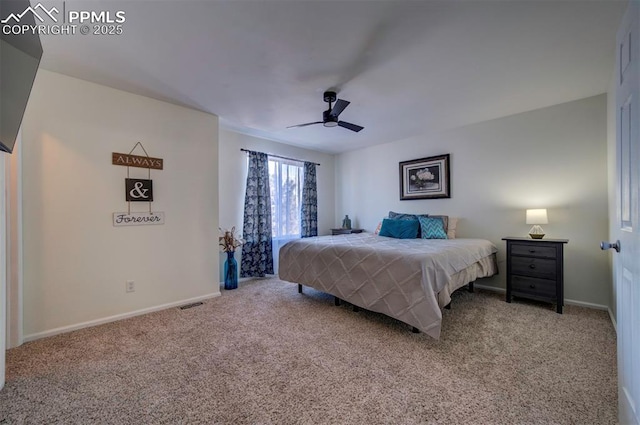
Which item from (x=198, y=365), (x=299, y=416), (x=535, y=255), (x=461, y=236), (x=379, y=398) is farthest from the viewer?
(x=461, y=236)

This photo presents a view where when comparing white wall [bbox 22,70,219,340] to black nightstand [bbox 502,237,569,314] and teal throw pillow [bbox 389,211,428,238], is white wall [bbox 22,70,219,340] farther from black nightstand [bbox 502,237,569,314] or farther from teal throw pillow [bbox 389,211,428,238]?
black nightstand [bbox 502,237,569,314]

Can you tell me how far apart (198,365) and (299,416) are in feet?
3.03

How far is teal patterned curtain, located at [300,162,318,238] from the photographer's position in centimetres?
516

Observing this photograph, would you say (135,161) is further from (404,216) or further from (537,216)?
(537,216)

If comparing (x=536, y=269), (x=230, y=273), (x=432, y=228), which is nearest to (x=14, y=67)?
(x=230, y=273)

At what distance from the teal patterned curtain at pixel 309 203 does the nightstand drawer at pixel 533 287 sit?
3.34 meters

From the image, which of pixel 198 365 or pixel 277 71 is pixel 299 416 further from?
pixel 277 71

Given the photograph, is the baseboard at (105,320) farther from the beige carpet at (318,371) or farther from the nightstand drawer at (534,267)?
the nightstand drawer at (534,267)

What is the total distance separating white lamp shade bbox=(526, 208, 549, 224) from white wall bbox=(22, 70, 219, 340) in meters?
4.05

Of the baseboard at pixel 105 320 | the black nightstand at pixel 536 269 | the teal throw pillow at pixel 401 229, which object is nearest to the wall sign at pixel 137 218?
the baseboard at pixel 105 320

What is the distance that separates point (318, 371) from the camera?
5.97 feet

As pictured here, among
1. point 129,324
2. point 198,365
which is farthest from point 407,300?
point 129,324

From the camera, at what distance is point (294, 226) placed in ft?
16.8

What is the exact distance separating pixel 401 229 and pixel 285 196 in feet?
7.35
